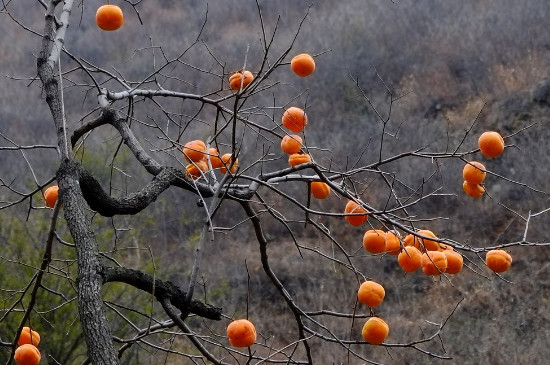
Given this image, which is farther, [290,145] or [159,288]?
[290,145]

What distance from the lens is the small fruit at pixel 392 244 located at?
2609 millimetres

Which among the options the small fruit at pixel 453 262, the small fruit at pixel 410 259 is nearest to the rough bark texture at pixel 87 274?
the small fruit at pixel 410 259

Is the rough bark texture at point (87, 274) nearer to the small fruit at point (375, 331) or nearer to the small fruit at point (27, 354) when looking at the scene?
the small fruit at point (27, 354)

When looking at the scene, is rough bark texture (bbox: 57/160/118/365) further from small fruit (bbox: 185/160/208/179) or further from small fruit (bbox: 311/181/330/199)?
small fruit (bbox: 311/181/330/199)

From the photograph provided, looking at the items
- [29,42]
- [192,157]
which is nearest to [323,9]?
[29,42]

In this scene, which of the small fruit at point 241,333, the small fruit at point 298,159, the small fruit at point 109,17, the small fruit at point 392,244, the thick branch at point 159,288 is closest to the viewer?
the thick branch at point 159,288

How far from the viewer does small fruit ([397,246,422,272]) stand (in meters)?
2.46

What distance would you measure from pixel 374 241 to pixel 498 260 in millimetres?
390

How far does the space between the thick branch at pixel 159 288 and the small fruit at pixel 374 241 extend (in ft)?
1.80

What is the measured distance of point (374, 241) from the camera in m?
2.56

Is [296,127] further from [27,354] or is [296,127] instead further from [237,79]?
[27,354]

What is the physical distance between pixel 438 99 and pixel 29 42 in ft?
34.3

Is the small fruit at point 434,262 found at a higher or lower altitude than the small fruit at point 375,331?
higher

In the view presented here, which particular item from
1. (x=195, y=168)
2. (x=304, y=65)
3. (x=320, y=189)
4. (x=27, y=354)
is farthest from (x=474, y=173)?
(x=27, y=354)
